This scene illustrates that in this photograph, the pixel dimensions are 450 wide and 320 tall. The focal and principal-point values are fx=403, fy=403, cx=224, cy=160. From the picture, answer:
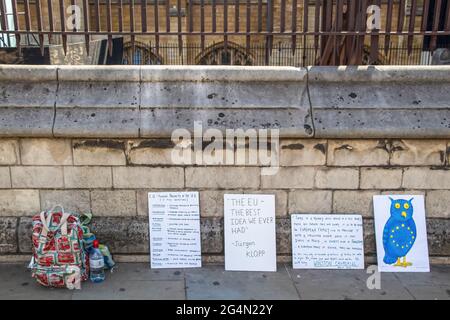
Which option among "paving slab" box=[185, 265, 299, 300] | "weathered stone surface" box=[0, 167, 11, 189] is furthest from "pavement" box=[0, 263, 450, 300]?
"weathered stone surface" box=[0, 167, 11, 189]

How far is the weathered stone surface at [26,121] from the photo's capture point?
3.93 m

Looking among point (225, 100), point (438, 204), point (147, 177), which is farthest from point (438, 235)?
point (147, 177)

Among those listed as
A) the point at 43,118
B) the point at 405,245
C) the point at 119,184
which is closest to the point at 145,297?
the point at 119,184

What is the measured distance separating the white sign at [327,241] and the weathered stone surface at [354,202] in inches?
2.7

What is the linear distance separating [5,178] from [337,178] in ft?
11.2

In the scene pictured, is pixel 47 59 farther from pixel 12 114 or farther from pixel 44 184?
pixel 44 184

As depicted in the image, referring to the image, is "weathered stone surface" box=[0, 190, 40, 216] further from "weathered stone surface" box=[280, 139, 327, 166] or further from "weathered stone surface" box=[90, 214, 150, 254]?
"weathered stone surface" box=[280, 139, 327, 166]

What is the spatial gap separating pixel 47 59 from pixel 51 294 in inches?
119

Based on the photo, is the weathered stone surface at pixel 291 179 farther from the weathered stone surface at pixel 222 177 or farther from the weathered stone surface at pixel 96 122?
the weathered stone surface at pixel 96 122

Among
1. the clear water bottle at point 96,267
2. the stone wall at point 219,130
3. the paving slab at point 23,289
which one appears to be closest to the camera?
the paving slab at point 23,289

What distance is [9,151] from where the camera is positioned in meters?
4.06

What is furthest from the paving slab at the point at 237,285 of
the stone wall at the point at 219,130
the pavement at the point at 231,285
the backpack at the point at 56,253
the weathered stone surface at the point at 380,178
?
the weathered stone surface at the point at 380,178

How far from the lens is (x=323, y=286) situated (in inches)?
152

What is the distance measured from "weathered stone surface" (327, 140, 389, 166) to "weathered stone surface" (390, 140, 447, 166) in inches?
4.4
